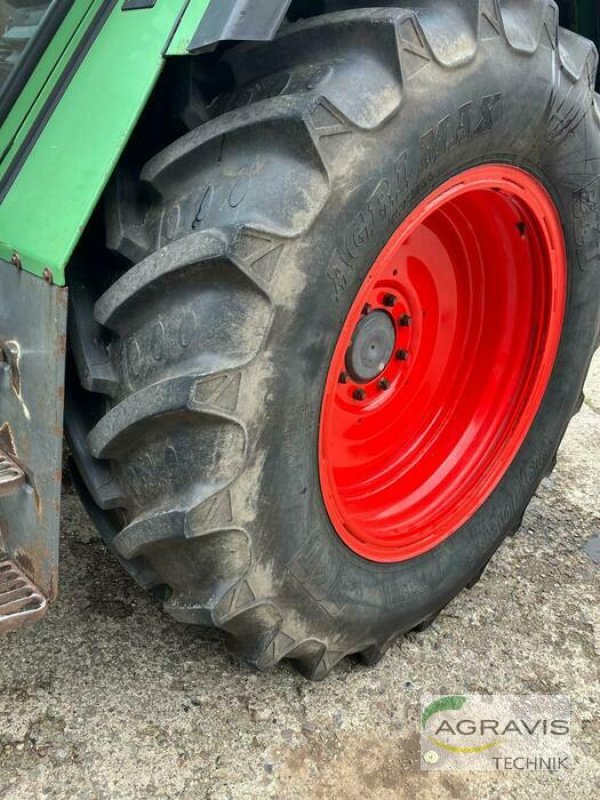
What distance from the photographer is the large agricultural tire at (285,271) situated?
111 centimetres

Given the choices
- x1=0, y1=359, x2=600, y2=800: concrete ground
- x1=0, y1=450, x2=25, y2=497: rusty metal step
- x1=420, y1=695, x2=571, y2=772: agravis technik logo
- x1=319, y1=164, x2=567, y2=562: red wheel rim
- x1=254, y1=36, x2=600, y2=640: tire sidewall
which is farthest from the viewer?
x1=319, y1=164, x2=567, y2=562: red wheel rim

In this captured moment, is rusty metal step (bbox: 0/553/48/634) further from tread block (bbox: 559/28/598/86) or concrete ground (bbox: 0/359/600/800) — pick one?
tread block (bbox: 559/28/598/86)

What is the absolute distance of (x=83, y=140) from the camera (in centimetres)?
113

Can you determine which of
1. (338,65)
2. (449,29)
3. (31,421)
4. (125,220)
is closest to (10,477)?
(31,421)

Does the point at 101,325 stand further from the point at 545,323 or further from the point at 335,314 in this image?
the point at 545,323

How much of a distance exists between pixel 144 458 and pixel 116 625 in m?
0.67

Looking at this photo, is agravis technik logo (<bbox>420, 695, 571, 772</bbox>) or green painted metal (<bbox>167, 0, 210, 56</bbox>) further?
agravis technik logo (<bbox>420, 695, 571, 772</bbox>)

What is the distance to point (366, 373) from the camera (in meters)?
1.62

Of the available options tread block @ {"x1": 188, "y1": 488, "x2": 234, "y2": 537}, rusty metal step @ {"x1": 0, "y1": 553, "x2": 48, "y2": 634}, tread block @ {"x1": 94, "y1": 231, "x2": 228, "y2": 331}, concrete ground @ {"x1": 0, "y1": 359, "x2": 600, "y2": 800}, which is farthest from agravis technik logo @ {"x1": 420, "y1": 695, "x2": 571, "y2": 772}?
tread block @ {"x1": 94, "y1": 231, "x2": 228, "y2": 331}

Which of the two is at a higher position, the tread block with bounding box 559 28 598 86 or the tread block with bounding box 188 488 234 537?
→ the tread block with bounding box 559 28 598 86

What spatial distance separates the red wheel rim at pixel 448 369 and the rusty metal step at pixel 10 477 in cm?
60

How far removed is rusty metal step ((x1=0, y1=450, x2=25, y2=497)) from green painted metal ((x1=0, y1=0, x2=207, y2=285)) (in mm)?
363

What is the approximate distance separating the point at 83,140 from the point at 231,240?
29 cm

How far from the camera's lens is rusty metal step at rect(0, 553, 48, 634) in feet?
4.09
